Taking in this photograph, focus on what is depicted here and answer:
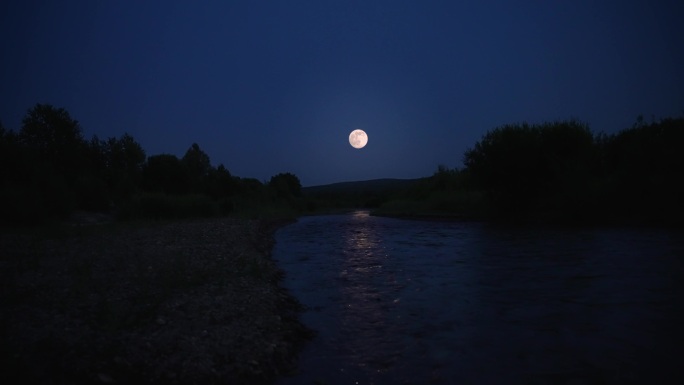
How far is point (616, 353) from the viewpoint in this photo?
6176mm

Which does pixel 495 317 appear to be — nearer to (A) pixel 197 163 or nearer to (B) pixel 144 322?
(B) pixel 144 322

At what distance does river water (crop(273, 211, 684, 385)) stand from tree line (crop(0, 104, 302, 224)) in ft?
70.4

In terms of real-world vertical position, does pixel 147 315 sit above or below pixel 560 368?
above

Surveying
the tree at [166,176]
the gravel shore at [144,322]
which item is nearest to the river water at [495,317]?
the gravel shore at [144,322]

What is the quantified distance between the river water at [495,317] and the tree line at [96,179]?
845 inches

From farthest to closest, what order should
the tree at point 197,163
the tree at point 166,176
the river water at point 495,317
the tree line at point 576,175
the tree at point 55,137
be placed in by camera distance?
the tree at point 197,163 < the tree at point 166,176 < the tree at point 55,137 < the tree line at point 576,175 < the river water at point 495,317

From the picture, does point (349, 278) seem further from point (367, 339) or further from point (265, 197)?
point (265, 197)

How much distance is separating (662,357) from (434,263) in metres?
9.09

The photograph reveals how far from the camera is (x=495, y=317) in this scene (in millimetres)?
8172

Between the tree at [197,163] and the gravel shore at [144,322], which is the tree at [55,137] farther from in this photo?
the gravel shore at [144,322]

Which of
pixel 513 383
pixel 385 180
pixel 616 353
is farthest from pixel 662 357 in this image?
pixel 385 180

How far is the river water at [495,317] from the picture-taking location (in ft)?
18.7

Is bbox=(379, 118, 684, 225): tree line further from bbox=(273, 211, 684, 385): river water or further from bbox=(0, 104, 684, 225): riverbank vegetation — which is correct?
bbox=(273, 211, 684, 385): river water

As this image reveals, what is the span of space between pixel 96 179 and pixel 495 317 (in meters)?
39.8
